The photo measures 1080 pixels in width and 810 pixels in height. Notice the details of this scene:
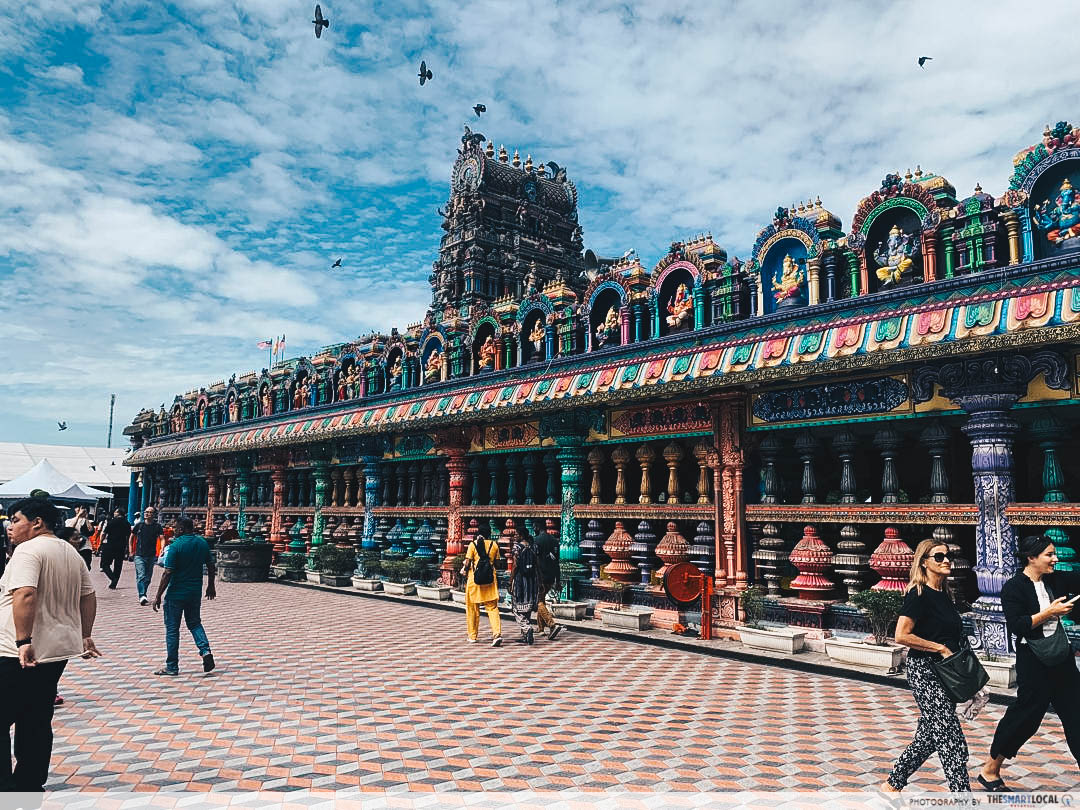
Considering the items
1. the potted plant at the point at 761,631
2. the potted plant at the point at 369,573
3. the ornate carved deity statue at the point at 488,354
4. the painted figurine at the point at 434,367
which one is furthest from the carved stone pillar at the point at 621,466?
the potted plant at the point at 369,573

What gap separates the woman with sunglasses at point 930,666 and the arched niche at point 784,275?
21.3ft

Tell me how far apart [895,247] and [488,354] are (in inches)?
339

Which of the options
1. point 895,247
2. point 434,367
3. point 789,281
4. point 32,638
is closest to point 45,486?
point 434,367

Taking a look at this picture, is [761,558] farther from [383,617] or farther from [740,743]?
[383,617]

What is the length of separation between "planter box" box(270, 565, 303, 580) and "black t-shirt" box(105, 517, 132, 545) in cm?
397

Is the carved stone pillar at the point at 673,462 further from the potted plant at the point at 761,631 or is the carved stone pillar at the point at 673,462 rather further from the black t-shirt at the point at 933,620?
the black t-shirt at the point at 933,620

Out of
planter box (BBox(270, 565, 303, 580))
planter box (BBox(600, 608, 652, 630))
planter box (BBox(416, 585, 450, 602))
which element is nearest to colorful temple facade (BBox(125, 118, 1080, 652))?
planter box (BBox(600, 608, 652, 630))

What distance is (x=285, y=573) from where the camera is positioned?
838 inches

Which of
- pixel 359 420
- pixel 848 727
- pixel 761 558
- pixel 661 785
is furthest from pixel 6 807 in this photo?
pixel 359 420

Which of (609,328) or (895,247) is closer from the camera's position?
(895,247)

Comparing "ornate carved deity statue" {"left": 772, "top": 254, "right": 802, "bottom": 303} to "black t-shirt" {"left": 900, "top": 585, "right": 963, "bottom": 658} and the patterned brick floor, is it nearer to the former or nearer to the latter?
the patterned brick floor

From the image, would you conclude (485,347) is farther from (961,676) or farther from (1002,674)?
(961,676)

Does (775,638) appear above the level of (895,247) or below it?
below

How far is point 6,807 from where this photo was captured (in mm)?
4633
